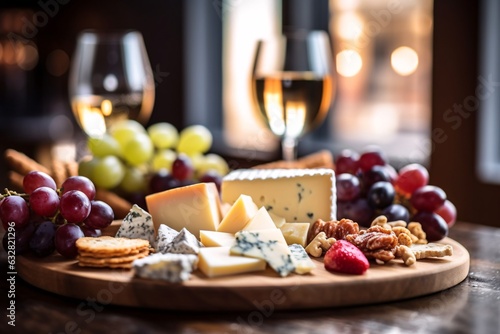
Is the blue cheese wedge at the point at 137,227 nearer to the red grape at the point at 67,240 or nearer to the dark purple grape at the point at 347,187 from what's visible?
the red grape at the point at 67,240

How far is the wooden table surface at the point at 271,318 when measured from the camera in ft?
2.48

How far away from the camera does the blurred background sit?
2.31 metres

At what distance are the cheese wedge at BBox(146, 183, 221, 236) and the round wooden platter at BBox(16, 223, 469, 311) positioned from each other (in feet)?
0.66

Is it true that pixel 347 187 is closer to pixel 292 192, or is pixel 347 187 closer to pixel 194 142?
pixel 292 192

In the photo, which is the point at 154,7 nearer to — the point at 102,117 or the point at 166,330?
the point at 102,117

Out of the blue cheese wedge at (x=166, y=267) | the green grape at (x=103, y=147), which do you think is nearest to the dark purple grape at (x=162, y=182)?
the green grape at (x=103, y=147)

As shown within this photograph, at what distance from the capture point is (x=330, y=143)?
10.6ft

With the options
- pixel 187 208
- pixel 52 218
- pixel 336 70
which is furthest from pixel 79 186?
pixel 336 70

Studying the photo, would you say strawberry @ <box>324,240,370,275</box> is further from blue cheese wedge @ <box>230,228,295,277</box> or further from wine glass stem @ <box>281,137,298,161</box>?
wine glass stem @ <box>281,137,298,161</box>

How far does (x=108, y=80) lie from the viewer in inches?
57.8

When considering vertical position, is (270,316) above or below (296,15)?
below

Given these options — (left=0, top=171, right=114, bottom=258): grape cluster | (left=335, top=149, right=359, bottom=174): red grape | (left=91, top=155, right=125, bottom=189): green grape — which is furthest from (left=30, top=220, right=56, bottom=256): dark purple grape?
(left=335, top=149, right=359, bottom=174): red grape

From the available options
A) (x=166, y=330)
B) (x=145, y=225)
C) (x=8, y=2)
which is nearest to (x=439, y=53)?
(x=145, y=225)

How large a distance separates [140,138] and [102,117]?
0.33 feet
